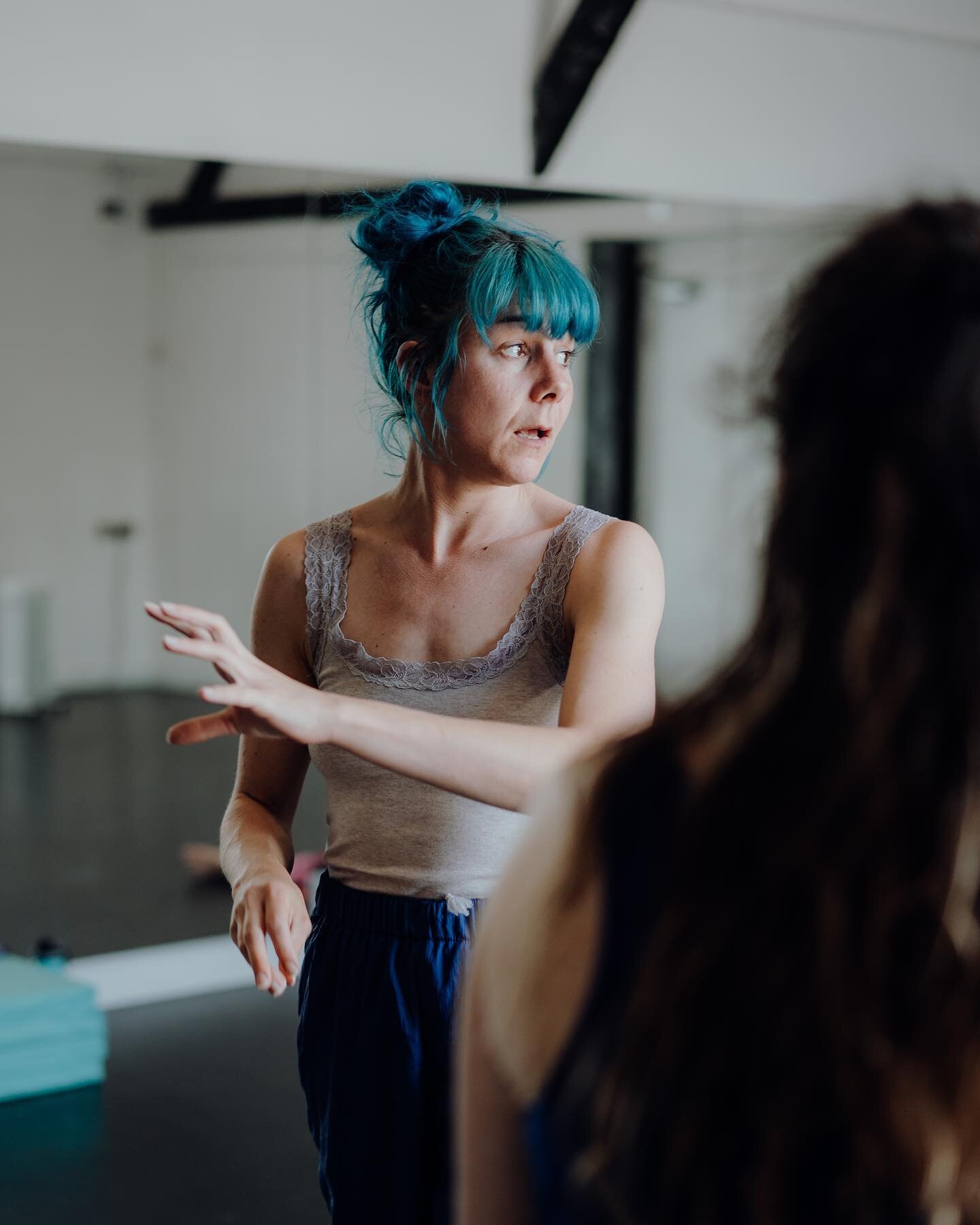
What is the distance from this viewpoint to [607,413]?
5.43 meters

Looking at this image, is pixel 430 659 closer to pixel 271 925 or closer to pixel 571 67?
pixel 271 925

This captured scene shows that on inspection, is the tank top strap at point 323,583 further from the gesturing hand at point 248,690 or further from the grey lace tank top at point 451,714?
the gesturing hand at point 248,690

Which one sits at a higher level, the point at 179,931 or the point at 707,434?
the point at 707,434

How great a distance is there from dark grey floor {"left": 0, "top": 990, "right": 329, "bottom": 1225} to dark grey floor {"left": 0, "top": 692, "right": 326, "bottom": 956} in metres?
0.35

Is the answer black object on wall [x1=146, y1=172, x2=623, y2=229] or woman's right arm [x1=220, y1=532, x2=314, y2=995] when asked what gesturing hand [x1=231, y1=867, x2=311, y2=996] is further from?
black object on wall [x1=146, y1=172, x2=623, y2=229]

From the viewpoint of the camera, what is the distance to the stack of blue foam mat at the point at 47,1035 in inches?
149

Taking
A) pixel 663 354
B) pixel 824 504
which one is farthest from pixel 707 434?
pixel 824 504

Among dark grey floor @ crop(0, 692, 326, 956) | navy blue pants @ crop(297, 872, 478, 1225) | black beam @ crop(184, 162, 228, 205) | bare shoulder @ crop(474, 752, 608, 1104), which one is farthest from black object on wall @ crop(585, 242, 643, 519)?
bare shoulder @ crop(474, 752, 608, 1104)

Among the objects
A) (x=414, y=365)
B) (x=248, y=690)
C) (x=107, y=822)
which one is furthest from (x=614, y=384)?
(x=248, y=690)

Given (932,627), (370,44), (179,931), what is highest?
(370,44)

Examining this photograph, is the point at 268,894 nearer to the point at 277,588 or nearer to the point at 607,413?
the point at 277,588

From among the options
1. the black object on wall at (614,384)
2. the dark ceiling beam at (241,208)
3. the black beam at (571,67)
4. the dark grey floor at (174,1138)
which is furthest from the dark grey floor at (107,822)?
the black beam at (571,67)

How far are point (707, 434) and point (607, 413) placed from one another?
0.44 metres

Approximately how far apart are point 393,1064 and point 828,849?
1.08 metres
